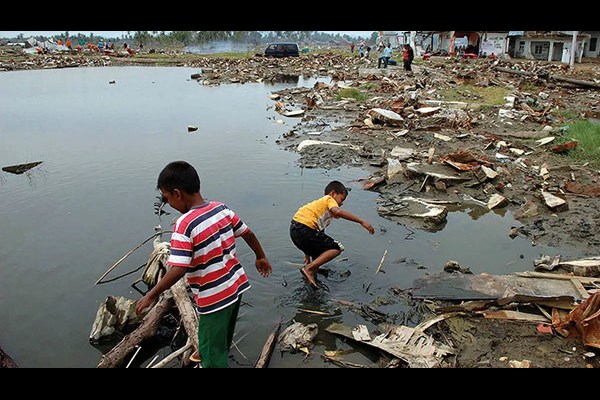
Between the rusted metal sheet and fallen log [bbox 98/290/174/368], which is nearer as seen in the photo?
fallen log [bbox 98/290/174/368]

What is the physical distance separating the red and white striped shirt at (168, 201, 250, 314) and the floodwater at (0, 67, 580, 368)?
4.30 ft

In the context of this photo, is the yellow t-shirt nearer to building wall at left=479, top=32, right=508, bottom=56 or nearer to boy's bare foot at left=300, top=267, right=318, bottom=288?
boy's bare foot at left=300, top=267, right=318, bottom=288

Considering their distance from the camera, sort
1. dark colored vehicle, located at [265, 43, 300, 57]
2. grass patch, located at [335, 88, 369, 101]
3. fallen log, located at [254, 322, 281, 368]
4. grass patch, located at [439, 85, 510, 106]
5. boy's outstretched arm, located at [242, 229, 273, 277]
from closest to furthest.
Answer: boy's outstretched arm, located at [242, 229, 273, 277] → fallen log, located at [254, 322, 281, 368] → grass patch, located at [439, 85, 510, 106] → grass patch, located at [335, 88, 369, 101] → dark colored vehicle, located at [265, 43, 300, 57]

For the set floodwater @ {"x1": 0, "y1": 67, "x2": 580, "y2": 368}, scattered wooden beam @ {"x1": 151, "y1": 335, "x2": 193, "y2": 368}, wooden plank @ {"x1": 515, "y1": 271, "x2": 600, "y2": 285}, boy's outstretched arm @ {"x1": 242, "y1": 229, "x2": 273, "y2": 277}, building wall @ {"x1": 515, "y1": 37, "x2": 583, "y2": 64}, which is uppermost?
building wall @ {"x1": 515, "y1": 37, "x2": 583, "y2": 64}

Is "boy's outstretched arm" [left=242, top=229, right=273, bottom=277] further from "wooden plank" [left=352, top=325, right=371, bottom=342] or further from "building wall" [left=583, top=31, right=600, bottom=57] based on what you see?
"building wall" [left=583, top=31, right=600, bottom=57]

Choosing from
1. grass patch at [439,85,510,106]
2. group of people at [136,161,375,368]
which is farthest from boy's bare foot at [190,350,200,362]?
grass patch at [439,85,510,106]

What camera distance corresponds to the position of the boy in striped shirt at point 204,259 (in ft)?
9.89

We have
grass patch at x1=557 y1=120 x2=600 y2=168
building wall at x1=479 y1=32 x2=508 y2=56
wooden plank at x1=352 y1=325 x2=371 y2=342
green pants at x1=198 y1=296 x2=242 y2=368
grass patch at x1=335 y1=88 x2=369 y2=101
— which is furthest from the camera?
building wall at x1=479 y1=32 x2=508 y2=56

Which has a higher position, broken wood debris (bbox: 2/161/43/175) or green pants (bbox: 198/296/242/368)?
green pants (bbox: 198/296/242/368)

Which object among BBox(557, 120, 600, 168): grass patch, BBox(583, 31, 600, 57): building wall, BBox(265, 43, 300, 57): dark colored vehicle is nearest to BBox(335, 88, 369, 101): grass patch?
BBox(557, 120, 600, 168): grass patch

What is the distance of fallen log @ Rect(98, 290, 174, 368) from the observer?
4.04m

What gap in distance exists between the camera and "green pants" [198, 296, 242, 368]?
3291 millimetres

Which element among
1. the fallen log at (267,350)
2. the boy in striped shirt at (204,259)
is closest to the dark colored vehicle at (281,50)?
the fallen log at (267,350)
